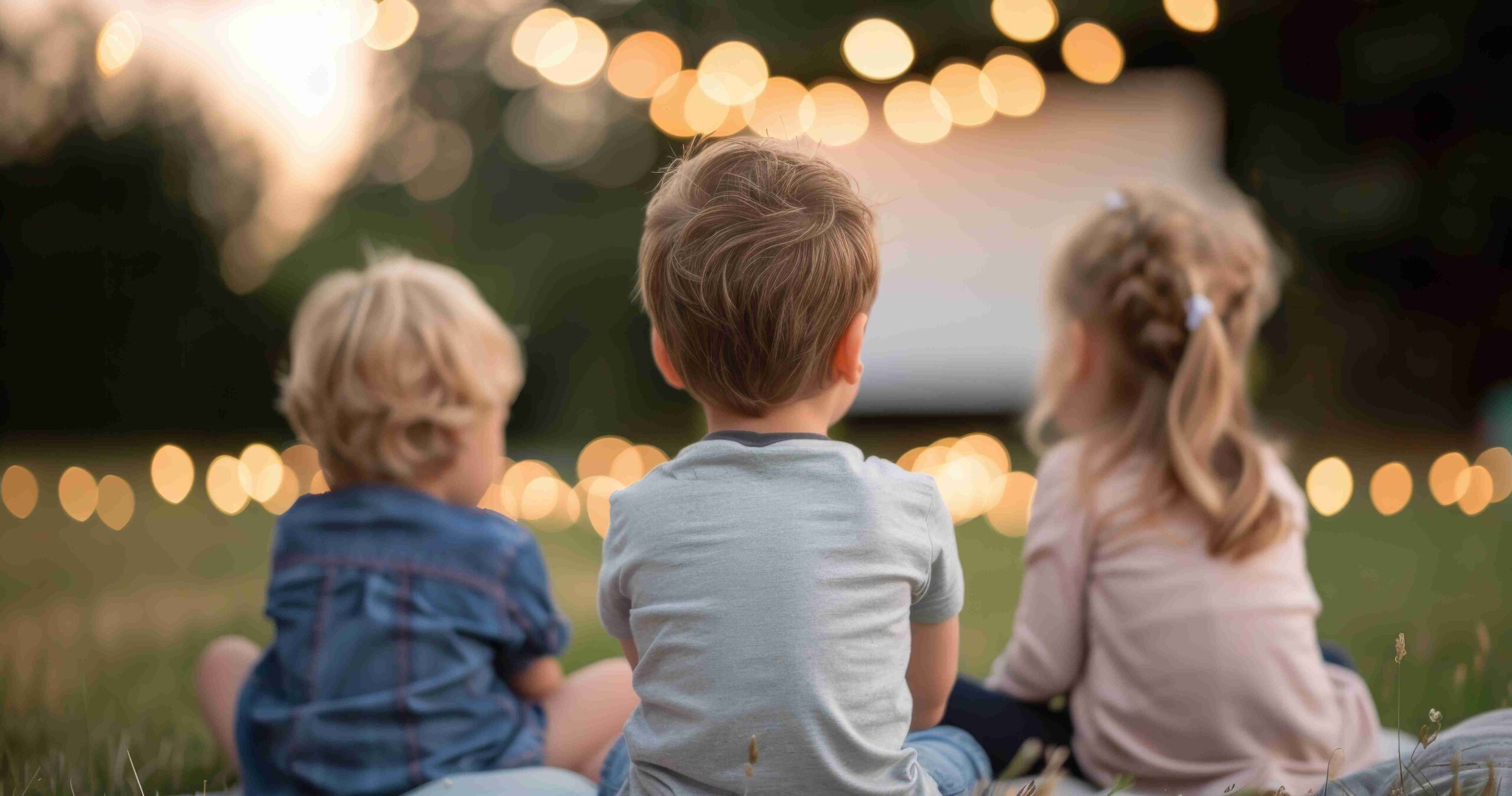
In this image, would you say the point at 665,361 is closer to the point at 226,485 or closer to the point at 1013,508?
the point at 1013,508

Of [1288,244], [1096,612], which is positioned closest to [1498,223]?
[1288,244]

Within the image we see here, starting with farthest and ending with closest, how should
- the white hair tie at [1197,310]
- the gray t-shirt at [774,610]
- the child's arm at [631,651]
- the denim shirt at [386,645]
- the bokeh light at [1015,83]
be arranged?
1. the bokeh light at [1015,83]
2. the white hair tie at [1197,310]
3. the denim shirt at [386,645]
4. the child's arm at [631,651]
5. the gray t-shirt at [774,610]

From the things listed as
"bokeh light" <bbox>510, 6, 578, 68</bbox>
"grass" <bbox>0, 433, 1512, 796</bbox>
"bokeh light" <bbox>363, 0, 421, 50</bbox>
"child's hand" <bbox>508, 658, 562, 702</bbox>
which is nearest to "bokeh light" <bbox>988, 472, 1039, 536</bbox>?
"grass" <bbox>0, 433, 1512, 796</bbox>

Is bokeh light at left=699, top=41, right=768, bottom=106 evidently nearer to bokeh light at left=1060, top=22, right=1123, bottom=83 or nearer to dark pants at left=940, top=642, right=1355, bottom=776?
bokeh light at left=1060, top=22, right=1123, bottom=83

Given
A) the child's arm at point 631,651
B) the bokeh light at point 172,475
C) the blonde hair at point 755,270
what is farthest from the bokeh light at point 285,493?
the blonde hair at point 755,270

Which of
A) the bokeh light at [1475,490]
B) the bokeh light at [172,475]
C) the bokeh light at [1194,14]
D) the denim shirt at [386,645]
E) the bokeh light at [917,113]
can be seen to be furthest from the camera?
the bokeh light at [917,113]

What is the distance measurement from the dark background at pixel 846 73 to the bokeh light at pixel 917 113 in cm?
14

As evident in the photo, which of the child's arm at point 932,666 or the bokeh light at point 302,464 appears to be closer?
the child's arm at point 932,666

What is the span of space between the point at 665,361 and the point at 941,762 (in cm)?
45

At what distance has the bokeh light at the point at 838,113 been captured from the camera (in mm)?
4805

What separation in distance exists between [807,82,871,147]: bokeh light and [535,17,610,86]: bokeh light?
944 millimetres

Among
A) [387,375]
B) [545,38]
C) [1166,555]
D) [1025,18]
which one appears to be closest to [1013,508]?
[1025,18]

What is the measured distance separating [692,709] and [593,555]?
237 centimetres

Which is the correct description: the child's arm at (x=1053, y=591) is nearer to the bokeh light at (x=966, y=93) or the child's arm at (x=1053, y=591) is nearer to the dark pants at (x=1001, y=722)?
the dark pants at (x=1001, y=722)
